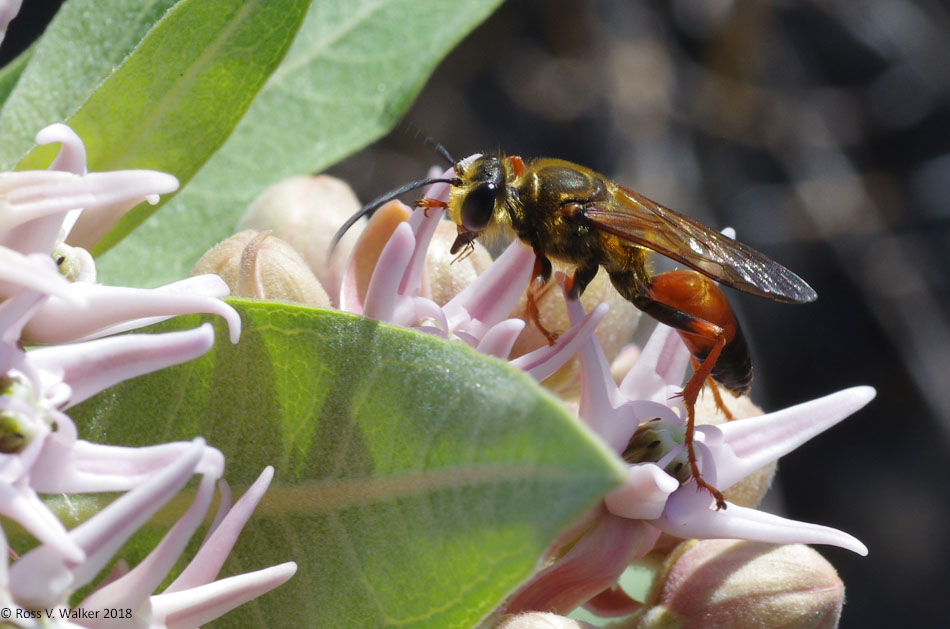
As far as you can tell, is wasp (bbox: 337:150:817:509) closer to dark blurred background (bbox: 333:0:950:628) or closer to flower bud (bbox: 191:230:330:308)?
flower bud (bbox: 191:230:330:308)

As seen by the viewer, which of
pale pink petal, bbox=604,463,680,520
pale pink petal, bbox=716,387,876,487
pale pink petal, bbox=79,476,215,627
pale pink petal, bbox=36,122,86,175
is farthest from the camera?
pale pink petal, bbox=716,387,876,487

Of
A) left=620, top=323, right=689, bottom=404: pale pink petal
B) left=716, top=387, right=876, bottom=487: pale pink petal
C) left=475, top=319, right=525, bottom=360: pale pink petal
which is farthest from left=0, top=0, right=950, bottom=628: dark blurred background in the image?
left=475, top=319, right=525, bottom=360: pale pink petal

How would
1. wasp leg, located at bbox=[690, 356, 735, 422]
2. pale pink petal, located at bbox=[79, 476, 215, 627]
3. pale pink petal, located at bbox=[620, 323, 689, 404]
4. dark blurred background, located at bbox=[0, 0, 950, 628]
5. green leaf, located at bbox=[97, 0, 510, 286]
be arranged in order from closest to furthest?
1. pale pink petal, located at bbox=[79, 476, 215, 627]
2. pale pink petal, located at bbox=[620, 323, 689, 404]
3. wasp leg, located at bbox=[690, 356, 735, 422]
4. green leaf, located at bbox=[97, 0, 510, 286]
5. dark blurred background, located at bbox=[0, 0, 950, 628]

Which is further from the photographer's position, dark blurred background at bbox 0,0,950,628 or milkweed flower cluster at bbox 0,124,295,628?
dark blurred background at bbox 0,0,950,628

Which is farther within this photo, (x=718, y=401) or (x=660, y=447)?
(x=718, y=401)

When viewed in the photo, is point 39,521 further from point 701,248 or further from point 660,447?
point 701,248

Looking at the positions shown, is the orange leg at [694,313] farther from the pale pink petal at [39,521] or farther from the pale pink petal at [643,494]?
the pale pink petal at [39,521]

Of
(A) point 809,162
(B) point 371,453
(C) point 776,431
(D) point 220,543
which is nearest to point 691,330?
(C) point 776,431
